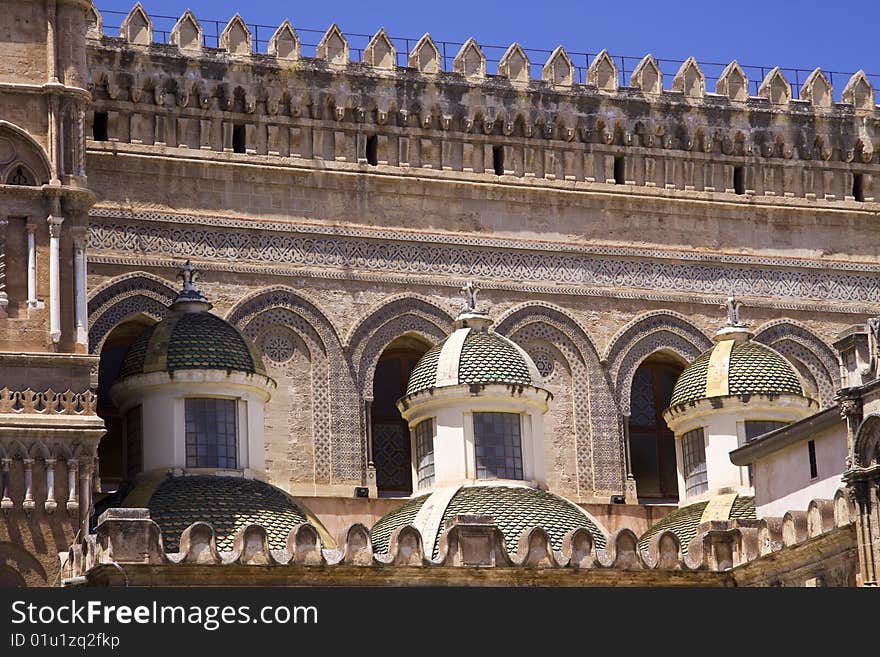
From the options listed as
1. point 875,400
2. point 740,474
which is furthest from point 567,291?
point 875,400

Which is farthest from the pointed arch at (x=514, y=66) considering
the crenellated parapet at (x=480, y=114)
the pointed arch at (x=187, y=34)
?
the pointed arch at (x=187, y=34)

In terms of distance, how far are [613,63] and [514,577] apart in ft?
30.5

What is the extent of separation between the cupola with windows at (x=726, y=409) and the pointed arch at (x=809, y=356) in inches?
86.3

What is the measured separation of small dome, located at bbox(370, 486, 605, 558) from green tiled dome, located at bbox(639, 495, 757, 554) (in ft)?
3.66

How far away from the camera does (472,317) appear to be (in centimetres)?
3038

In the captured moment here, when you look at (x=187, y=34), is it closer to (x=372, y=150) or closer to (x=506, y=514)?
(x=372, y=150)

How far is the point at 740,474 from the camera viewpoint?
30.7 metres

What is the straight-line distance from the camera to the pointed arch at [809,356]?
3394cm

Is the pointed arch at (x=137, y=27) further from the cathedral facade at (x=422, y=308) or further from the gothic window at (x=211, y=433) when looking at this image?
the gothic window at (x=211, y=433)

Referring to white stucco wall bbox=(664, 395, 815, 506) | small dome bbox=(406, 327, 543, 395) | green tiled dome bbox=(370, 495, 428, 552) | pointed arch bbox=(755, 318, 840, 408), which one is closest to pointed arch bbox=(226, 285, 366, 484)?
small dome bbox=(406, 327, 543, 395)

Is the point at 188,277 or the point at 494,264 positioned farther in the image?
the point at 494,264

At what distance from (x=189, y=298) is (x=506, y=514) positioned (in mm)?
4697

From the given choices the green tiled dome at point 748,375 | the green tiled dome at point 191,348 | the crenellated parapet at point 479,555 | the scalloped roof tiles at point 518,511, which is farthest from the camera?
the green tiled dome at point 748,375

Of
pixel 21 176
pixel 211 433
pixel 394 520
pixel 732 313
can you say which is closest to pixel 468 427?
pixel 394 520
